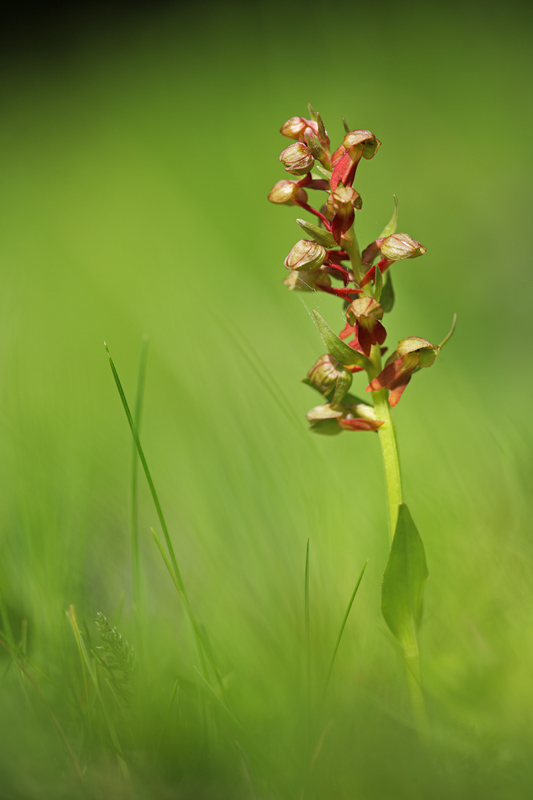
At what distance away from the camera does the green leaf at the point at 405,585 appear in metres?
0.36

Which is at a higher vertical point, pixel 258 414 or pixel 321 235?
pixel 321 235

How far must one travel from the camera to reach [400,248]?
1.29 ft

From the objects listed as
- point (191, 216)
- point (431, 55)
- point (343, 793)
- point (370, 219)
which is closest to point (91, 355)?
point (191, 216)

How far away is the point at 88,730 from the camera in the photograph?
33 cm

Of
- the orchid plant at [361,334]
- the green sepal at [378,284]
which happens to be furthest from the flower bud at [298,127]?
the green sepal at [378,284]

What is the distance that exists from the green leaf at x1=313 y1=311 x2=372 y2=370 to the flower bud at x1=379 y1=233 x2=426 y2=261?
0.19 feet

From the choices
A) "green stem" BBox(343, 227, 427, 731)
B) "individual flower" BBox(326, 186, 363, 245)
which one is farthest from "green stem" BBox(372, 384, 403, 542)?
"individual flower" BBox(326, 186, 363, 245)

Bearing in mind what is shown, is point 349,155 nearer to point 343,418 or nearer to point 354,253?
point 354,253

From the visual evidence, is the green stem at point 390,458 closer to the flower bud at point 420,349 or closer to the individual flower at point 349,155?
the flower bud at point 420,349

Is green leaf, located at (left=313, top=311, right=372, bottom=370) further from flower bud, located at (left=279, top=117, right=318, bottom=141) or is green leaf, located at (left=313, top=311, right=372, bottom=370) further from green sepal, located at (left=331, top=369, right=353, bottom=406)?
flower bud, located at (left=279, top=117, right=318, bottom=141)

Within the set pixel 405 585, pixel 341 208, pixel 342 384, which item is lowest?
pixel 405 585

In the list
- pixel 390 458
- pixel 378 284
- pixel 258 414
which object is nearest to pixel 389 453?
pixel 390 458

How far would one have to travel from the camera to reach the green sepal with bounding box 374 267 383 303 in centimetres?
39

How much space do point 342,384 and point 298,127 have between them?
17 cm
